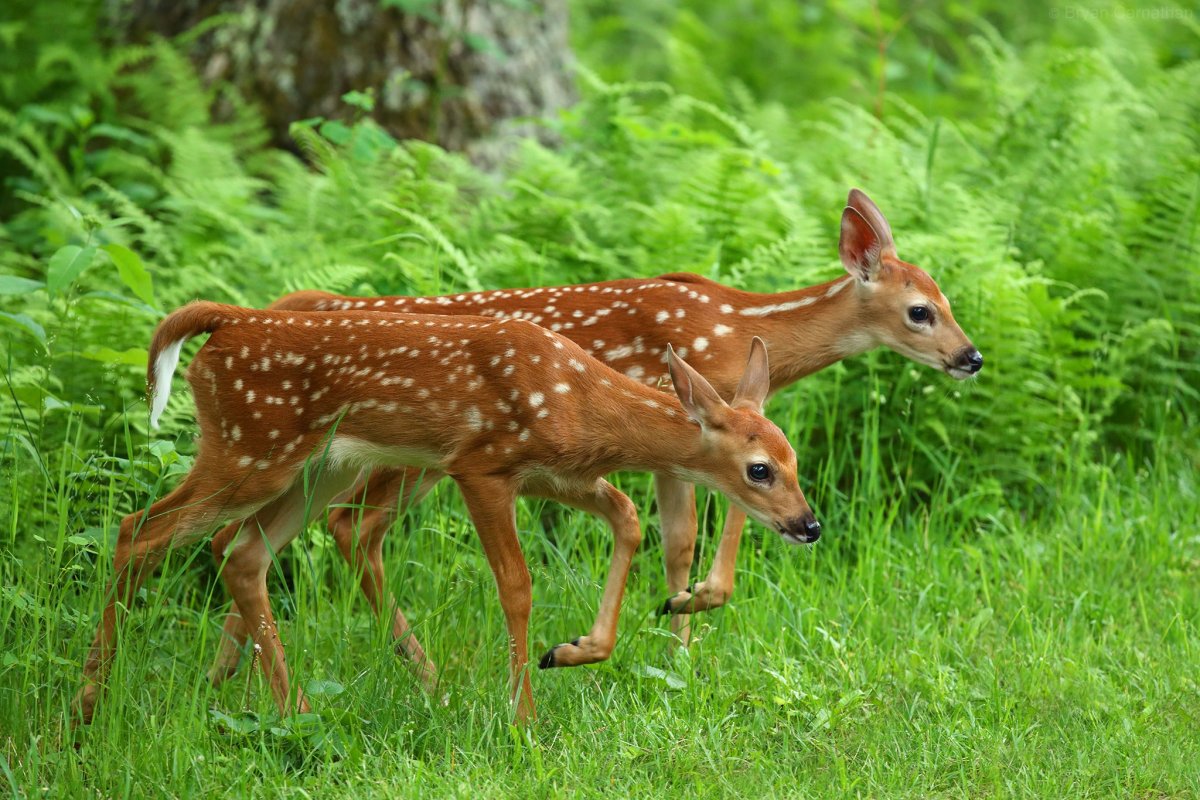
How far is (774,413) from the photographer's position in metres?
6.64

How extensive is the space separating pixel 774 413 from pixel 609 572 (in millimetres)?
2052

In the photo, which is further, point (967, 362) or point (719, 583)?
point (967, 362)

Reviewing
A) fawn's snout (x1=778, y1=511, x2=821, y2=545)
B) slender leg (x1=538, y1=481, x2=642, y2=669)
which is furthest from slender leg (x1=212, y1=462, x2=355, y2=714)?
fawn's snout (x1=778, y1=511, x2=821, y2=545)

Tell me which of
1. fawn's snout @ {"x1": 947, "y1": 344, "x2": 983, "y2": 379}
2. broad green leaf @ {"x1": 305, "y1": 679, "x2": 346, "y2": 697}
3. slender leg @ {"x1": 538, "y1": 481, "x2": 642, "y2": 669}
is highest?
fawn's snout @ {"x1": 947, "y1": 344, "x2": 983, "y2": 379}

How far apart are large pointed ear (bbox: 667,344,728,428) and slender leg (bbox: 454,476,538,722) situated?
620 millimetres

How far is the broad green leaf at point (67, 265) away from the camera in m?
4.84

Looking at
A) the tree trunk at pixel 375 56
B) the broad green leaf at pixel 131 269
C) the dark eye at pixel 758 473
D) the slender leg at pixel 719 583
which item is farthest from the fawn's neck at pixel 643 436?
the tree trunk at pixel 375 56

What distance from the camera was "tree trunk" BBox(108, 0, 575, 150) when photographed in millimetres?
8562

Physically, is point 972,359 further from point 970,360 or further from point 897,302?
point 897,302

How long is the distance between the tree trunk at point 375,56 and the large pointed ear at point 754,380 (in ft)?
13.6

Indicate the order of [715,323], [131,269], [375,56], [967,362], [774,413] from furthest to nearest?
[375,56] < [774,413] < [967,362] < [715,323] < [131,269]

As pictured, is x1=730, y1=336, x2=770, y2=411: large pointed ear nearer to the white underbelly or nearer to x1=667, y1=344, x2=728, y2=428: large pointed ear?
x1=667, y1=344, x2=728, y2=428: large pointed ear

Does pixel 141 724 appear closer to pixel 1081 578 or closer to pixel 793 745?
pixel 793 745

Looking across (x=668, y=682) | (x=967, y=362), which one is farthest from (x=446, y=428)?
(x=967, y=362)
